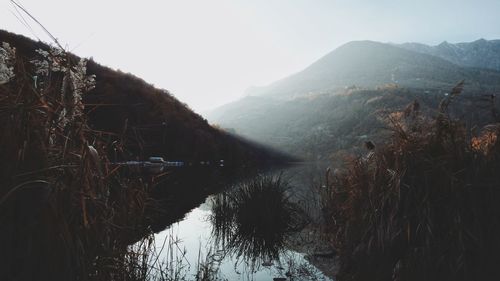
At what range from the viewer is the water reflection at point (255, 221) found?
25.5ft

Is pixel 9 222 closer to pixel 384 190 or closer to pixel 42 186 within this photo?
pixel 42 186

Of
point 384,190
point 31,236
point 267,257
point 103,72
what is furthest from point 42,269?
point 103,72

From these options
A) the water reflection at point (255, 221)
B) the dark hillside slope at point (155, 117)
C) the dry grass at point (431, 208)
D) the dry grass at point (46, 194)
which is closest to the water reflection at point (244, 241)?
the water reflection at point (255, 221)

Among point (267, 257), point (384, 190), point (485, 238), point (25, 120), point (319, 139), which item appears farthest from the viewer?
point (319, 139)

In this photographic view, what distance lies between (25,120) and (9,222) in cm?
60

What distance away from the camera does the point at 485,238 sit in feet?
11.4

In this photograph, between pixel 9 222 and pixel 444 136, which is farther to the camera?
pixel 444 136

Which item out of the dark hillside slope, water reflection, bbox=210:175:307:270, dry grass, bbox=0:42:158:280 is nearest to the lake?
water reflection, bbox=210:175:307:270

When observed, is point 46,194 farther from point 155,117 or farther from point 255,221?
point 155,117

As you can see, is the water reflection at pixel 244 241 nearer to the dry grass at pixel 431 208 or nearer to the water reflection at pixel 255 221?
the water reflection at pixel 255 221

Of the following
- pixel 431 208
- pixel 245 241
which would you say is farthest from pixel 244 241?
pixel 431 208

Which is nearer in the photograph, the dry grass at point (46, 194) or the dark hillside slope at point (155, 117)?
the dry grass at point (46, 194)

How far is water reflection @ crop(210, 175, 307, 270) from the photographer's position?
25.5ft

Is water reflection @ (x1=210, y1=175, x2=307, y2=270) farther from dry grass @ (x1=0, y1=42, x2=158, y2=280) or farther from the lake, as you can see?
dry grass @ (x1=0, y1=42, x2=158, y2=280)
